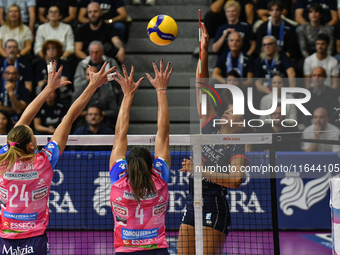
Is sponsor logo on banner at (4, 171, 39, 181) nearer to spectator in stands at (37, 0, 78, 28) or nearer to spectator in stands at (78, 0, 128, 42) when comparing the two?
spectator in stands at (78, 0, 128, 42)

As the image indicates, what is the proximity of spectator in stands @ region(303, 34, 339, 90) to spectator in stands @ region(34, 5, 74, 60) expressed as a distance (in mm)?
5505

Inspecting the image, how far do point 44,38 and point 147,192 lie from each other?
7777 millimetres

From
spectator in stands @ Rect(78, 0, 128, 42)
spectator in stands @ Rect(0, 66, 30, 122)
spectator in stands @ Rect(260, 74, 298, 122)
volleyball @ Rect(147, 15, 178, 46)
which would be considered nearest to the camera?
volleyball @ Rect(147, 15, 178, 46)

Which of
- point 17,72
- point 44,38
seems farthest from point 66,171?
point 44,38

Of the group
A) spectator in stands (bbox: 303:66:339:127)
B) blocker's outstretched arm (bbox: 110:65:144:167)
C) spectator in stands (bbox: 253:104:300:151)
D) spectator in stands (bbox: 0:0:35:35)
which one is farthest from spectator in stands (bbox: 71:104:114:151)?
blocker's outstretched arm (bbox: 110:65:144:167)

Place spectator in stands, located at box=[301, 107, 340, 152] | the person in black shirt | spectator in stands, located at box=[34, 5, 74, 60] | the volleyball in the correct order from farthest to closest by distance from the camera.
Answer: spectator in stands, located at box=[34, 5, 74, 60], spectator in stands, located at box=[301, 107, 340, 152], the volleyball, the person in black shirt

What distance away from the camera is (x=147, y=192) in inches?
142

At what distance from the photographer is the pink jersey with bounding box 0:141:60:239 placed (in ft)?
12.6

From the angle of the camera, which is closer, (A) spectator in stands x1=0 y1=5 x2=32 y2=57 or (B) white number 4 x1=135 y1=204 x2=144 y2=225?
(B) white number 4 x1=135 y1=204 x2=144 y2=225

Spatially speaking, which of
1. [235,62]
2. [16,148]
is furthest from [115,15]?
[16,148]

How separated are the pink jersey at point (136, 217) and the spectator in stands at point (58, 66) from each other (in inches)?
253

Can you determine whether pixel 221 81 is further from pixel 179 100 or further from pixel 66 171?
pixel 66 171

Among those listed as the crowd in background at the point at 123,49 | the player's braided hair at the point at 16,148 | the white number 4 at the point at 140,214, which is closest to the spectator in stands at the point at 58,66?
the crowd in background at the point at 123,49

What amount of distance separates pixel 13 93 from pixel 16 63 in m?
0.83
